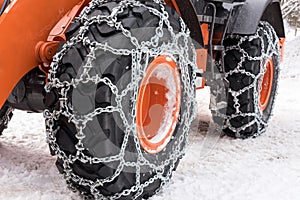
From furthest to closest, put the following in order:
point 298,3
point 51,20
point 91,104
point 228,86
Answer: point 298,3 < point 228,86 < point 51,20 < point 91,104

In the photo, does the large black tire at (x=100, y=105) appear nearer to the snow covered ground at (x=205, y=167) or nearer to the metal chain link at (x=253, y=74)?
the snow covered ground at (x=205, y=167)

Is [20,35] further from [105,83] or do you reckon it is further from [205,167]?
[205,167]

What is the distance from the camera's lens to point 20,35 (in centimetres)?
221

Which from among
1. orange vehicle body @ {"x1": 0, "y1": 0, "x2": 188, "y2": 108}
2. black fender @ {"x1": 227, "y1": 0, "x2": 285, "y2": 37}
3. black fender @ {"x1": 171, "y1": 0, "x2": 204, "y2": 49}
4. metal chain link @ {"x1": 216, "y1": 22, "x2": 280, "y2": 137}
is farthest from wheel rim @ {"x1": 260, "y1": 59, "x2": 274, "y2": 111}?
orange vehicle body @ {"x1": 0, "y1": 0, "x2": 188, "y2": 108}

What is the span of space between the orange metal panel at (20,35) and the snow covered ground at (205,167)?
27.7 inches

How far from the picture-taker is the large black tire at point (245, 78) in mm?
3916

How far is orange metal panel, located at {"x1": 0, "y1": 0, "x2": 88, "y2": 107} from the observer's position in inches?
85.0

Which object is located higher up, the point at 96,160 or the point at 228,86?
the point at 96,160

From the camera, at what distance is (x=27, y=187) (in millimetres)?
2633

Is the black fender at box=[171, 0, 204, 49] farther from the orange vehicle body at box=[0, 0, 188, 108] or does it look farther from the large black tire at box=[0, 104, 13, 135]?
the large black tire at box=[0, 104, 13, 135]

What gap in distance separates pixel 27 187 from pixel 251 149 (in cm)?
197

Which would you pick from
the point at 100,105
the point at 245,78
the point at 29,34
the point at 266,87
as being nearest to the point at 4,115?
the point at 29,34

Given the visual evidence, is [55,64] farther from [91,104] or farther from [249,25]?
[249,25]

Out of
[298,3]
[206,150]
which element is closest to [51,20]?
[206,150]
